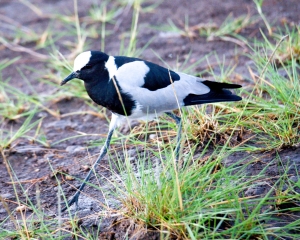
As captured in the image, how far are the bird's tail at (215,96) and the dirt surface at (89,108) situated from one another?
0.37 meters

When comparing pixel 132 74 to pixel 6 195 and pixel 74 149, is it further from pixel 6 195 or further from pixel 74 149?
pixel 6 195

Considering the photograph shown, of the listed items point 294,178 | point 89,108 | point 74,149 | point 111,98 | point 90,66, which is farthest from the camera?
point 89,108

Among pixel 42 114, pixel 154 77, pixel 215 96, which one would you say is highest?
pixel 154 77

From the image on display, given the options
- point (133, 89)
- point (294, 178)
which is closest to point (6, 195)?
point (133, 89)

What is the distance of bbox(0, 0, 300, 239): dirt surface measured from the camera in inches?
123

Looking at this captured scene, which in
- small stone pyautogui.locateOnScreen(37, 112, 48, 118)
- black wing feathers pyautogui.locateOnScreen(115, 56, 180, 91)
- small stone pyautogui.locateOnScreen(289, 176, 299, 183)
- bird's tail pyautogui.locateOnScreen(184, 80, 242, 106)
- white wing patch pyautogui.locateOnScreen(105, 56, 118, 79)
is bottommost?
small stone pyautogui.locateOnScreen(37, 112, 48, 118)

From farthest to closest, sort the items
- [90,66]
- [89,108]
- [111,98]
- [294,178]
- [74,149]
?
[89,108] → [74,149] → [90,66] → [111,98] → [294,178]

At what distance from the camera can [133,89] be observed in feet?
10.7

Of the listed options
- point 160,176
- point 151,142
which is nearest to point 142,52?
point 151,142

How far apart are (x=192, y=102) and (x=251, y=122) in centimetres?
44

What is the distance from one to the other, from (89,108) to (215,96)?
56.3 inches

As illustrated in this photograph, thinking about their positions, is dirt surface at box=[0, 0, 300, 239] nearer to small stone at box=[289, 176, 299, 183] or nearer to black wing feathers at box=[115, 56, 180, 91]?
small stone at box=[289, 176, 299, 183]

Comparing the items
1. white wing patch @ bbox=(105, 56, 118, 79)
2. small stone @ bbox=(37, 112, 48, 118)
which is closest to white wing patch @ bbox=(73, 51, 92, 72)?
white wing patch @ bbox=(105, 56, 118, 79)

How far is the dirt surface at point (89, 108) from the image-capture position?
3.13 meters
